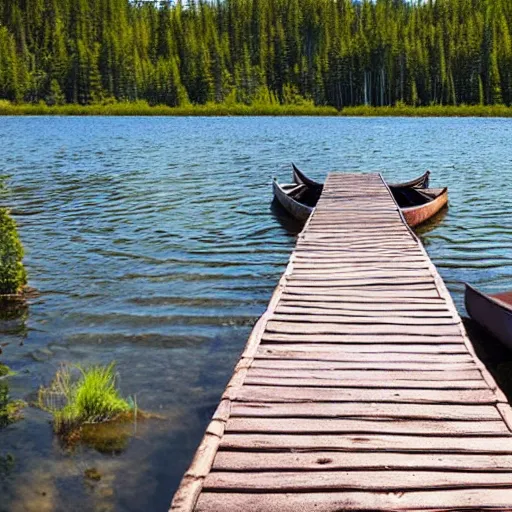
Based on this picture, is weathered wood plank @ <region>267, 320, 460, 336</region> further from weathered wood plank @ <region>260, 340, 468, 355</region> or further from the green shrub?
the green shrub

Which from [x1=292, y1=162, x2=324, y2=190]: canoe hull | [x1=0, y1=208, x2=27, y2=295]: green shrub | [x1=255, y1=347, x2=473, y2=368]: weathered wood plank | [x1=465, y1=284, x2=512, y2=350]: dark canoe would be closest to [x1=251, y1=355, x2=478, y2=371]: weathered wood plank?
[x1=255, y1=347, x2=473, y2=368]: weathered wood plank

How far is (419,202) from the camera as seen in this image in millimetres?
18297

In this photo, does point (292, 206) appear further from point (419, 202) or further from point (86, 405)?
point (86, 405)

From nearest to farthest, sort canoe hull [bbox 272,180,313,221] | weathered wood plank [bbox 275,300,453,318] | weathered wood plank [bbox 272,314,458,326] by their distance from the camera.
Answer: weathered wood plank [bbox 272,314,458,326] < weathered wood plank [bbox 275,300,453,318] < canoe hull [bbox 272,180,313,221]

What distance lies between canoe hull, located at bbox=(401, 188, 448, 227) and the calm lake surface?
320 millimetres

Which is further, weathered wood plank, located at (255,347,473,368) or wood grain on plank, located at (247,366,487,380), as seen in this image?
weathered wood plank, located at (255,347,473,368)

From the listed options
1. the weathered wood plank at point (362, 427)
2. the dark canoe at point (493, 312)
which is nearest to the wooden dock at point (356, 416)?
the weathered wood plank at point (362, 427)

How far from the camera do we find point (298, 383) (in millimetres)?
5273

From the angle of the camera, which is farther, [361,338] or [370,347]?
[361,338]

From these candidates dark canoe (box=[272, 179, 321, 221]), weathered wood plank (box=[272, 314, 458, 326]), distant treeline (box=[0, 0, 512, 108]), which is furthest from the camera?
distant treeline (box=[0, 0, 512, 108])

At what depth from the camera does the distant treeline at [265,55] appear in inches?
3925

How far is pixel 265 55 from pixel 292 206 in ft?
338

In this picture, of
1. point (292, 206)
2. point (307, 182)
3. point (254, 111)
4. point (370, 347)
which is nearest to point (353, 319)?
point (370, 347)

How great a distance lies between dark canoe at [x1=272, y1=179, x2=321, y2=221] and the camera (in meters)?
16.1
